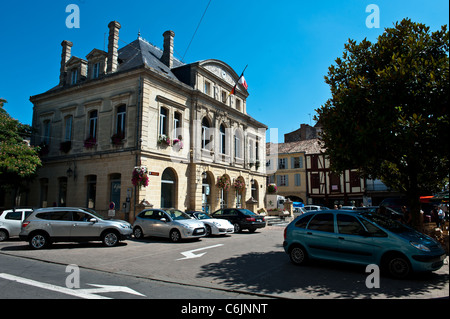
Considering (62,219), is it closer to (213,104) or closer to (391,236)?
(391,236)

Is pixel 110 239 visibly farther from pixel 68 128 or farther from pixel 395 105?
pixel 68 128

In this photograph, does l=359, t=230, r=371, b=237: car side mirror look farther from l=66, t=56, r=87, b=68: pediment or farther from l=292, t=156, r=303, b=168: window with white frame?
l=292, t=156, r=303, b=168: window with white frame

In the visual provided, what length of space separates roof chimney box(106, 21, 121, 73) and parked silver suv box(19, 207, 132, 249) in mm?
11606

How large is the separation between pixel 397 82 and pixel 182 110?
15.3m

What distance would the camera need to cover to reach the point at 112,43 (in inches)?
787

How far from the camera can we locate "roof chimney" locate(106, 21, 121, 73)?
19859mm

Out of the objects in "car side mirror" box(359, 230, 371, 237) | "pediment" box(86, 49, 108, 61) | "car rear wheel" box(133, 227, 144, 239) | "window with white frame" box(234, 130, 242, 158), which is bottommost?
"car rear wheel" box(133, 227, 144, 239)

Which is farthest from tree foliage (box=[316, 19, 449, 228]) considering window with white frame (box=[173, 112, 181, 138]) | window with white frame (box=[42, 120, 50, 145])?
window with white frame (box=[42, 120, 50, 145])

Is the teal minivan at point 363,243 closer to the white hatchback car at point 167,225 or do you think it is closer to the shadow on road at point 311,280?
the shadow on road at point 311,280

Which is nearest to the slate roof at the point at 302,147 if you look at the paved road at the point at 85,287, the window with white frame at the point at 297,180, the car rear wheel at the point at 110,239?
the window with white frame at the point at 297,180

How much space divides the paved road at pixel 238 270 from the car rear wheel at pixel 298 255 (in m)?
0.18

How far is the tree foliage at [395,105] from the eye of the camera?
23.8 ft

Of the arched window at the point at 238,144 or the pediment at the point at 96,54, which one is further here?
the arched window at the point at 238,144
